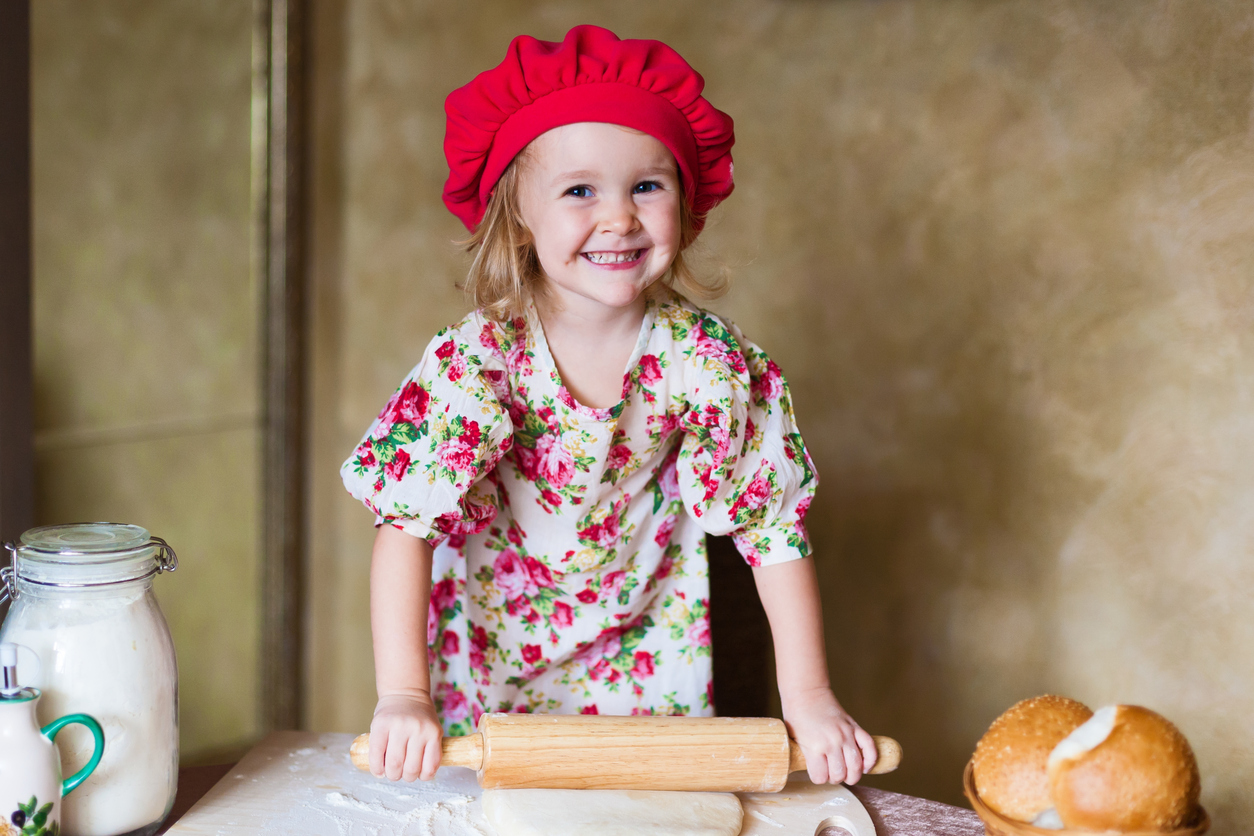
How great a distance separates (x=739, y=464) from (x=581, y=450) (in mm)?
155

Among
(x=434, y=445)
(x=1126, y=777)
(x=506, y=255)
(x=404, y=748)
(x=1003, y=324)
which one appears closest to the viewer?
(x=1126, y=777)

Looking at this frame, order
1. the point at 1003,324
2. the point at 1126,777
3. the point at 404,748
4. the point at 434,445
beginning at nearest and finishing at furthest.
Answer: the point at 1126,777 → the point at 404,748 → the point at 434,445 → the point at 1003,324

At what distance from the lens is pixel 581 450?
3.32 ft

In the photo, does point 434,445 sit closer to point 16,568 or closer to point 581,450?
point 581,450

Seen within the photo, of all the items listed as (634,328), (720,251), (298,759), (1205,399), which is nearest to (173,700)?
(298,759)

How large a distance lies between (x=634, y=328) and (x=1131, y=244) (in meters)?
0.74

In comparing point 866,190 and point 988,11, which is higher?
point 988,11

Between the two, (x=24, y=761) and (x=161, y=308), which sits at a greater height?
(x=161, y=308)

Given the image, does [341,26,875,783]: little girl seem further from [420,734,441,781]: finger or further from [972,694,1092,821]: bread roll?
[972,694,1092,821]: bread roll

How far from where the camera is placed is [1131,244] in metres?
1.37

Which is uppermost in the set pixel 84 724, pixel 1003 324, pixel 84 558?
pixel 1003 324

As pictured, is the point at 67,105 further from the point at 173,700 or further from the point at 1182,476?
the point at 1182,476

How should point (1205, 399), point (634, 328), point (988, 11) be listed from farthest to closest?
point (988, 11) < point (1205, 399) < point (634, 328)

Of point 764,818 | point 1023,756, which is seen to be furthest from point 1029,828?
point 764,818
